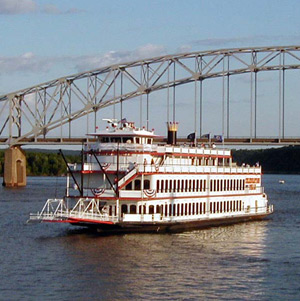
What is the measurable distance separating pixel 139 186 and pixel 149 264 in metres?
11.5

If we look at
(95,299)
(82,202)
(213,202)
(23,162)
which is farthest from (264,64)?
(95,299)

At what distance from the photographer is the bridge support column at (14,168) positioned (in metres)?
141

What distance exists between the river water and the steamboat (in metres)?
1.16

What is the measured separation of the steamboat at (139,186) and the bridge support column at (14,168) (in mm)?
79824

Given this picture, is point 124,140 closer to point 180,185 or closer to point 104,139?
point 104,139

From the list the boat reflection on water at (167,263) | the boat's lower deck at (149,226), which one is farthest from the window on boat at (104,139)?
the boat reflection on water at (167,263)

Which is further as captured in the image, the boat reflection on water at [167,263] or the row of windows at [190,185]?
the row of windows at [190,185]

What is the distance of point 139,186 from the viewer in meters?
55.6

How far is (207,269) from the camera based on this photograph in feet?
143

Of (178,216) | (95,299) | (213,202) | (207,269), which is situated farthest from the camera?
(213,202)

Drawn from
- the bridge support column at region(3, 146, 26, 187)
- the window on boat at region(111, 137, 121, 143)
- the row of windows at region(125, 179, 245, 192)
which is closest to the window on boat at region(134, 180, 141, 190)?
the row of windows at region(125, 179, 245, 192)

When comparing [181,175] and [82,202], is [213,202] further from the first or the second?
[82,202]

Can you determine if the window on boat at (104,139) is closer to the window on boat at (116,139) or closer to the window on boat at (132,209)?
the window on boat at (116,139)

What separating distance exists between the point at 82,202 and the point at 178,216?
716 centimetres
